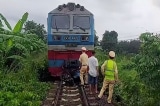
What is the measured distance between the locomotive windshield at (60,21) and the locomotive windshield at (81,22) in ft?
1.11

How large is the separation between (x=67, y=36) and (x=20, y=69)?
105 inches

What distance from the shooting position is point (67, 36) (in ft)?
64.1

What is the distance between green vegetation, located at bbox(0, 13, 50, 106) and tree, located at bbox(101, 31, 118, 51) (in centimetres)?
2325

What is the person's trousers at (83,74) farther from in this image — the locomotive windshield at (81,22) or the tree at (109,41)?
the tree at (109,41)

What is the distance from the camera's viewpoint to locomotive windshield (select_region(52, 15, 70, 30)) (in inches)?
778

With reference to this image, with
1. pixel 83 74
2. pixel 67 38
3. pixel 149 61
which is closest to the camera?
pixel 149 61

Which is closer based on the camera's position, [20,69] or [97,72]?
[97,72]

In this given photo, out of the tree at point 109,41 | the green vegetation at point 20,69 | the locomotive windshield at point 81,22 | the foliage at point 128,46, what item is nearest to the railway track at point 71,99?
the green vegetation at point 20,69

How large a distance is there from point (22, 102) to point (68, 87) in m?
6.44

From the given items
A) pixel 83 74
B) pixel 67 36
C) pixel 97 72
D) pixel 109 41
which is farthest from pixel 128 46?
pixel 97 72

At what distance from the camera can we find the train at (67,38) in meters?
19.4

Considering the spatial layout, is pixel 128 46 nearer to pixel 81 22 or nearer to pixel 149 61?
pixel 81 22

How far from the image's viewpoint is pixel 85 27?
19.7m

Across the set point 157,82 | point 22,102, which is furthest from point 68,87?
point 157,82
